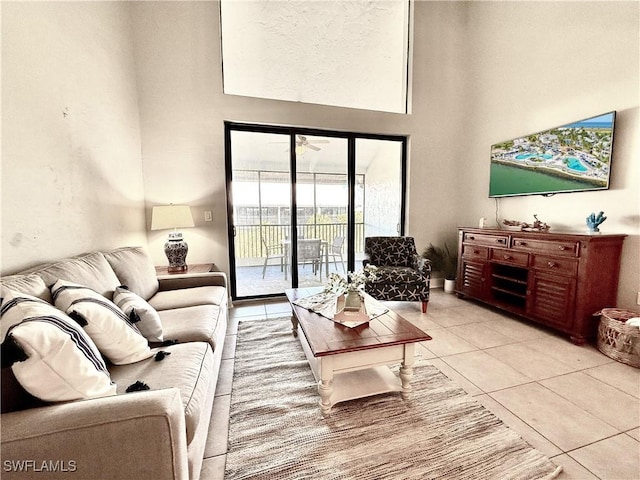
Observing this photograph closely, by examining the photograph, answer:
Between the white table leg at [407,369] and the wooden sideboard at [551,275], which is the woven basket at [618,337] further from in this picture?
the white table leg at [407,369]

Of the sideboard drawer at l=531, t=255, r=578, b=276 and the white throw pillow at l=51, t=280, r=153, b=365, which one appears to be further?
the sideboard drawer at l=531, t=255, r=578, b=276

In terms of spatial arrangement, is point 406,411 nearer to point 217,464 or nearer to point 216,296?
point 217,464

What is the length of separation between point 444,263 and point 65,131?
419cm

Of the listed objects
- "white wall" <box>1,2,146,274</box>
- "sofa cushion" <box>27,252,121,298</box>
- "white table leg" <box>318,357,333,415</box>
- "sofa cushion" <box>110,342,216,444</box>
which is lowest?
"white table leg" <box>318,357,333,415</box>

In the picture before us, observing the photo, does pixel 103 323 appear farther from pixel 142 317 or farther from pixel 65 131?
pixel 65 131

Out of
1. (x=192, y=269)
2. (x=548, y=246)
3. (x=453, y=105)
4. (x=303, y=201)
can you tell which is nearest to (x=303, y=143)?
(x=303, y=201)

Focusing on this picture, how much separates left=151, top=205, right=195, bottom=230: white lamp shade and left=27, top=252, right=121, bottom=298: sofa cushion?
3.22 feet

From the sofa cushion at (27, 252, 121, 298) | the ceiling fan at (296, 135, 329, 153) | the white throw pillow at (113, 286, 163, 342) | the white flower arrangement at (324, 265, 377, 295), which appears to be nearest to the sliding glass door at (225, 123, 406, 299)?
the ceiling fan at (296, 135, 329, 153)

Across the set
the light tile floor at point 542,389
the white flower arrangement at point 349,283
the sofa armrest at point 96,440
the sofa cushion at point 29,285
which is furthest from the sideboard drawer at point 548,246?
the sofa cushion at point 29,285

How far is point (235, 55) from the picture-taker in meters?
3.36

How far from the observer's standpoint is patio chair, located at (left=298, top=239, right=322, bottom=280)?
384cm

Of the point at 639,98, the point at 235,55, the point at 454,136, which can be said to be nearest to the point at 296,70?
the point at 235,55

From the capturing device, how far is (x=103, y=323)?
3.83ft

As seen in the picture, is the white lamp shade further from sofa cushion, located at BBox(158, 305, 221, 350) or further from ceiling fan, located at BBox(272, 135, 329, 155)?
ceiling fan, located at BBox(272, 135, 329, 155)
